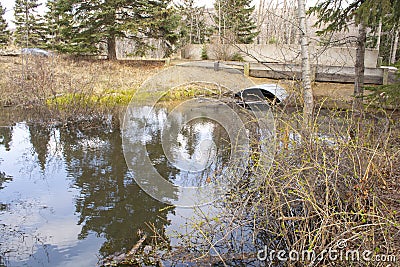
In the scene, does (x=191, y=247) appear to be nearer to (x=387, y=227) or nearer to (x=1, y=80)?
(x=387, y=227)

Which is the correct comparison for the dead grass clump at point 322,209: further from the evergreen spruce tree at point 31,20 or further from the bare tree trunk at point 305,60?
the evergreen spruce tree at point 31,20

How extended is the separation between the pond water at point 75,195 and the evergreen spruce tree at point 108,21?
1038 cm

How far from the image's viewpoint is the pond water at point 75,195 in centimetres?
397

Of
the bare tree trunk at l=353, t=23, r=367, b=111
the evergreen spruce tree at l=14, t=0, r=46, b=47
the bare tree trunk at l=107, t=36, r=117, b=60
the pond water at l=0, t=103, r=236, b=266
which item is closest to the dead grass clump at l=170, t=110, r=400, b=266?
the pond water at l=0, t=103, r=236, b=266

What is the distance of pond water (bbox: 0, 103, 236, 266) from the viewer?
3967 millimetres

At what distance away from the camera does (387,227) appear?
2.65 m

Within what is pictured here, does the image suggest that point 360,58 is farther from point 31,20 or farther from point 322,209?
point 31,20

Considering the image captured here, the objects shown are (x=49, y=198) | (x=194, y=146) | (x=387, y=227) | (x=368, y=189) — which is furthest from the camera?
(x=194, y=146)

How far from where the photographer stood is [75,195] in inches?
207

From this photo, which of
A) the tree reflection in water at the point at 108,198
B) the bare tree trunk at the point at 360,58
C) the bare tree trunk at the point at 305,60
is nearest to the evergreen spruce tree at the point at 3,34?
the tree reflection in water at the point at 108,198

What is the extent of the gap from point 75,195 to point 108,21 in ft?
48.2

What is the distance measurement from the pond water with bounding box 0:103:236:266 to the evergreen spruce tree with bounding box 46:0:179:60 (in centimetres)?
1038

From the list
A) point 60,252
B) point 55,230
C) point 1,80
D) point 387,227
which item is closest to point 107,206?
point 55,230

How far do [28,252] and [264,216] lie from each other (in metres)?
2.55
